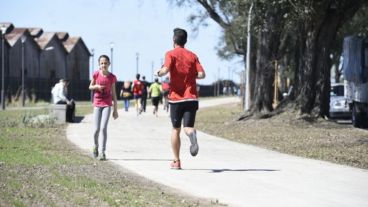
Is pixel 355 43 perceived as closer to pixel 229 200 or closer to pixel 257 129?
pixel 257 129

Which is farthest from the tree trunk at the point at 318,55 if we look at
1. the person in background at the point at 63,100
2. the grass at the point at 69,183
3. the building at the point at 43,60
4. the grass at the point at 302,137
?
the building at the point at 43,60

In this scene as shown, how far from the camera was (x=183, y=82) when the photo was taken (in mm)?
11023

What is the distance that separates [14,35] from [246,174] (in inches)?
2690

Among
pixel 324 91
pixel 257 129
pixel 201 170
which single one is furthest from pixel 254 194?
pixel 324 91

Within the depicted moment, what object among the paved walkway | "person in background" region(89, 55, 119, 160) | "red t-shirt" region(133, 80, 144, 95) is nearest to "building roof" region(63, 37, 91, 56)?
"red t-shirt" region(133, 80, 144, 95)

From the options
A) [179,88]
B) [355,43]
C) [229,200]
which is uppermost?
[355,43]

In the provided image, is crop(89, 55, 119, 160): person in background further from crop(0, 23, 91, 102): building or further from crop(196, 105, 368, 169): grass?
crop(0, 23, 91, 102): building

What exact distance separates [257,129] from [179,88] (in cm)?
1086

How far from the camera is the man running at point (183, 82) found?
11000 mm

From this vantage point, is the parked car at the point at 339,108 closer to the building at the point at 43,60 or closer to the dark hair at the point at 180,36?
the dark hair at the point at 180,36

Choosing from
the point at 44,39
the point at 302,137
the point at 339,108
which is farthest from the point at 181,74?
the point at 44,39

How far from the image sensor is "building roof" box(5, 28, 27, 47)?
74.5 meters

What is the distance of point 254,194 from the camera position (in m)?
9.12

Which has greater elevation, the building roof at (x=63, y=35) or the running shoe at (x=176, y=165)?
the building roof at (x=63, y=35)
